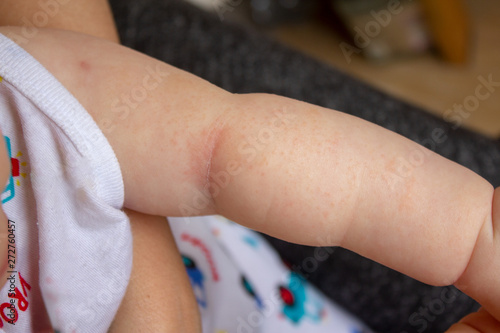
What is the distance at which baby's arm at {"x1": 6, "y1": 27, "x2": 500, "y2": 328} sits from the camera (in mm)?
434

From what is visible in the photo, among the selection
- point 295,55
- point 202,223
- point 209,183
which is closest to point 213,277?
point 202,223

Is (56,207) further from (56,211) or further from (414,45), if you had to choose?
(414,45)

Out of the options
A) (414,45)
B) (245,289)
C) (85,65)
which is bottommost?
(245,289)

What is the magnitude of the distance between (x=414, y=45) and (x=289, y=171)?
50.3 inches

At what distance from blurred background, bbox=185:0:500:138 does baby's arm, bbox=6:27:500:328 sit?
1.05 m

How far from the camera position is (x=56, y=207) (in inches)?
18.1

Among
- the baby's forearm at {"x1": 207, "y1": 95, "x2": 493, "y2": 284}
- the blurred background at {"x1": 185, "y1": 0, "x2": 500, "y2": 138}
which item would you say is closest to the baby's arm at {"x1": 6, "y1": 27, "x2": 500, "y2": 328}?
the baby's forearm at {"x1": 207, "y1": 95, "x2": 493, "y2": 284}

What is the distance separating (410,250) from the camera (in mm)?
443

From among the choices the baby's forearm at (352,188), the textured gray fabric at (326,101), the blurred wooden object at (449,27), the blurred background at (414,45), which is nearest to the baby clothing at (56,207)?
the baby's forearm at (352,188)

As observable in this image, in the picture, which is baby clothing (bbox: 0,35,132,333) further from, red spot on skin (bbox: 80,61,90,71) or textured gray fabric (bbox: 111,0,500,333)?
textured gray fabric (bbox: 111,0,500,333)

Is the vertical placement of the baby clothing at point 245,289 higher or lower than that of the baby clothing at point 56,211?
lower

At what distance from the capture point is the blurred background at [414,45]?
1484mm

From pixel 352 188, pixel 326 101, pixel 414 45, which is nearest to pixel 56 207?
pixel 352 188

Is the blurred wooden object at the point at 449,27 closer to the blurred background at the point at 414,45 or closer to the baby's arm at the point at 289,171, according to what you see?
the blurred background at the point at 414,45
